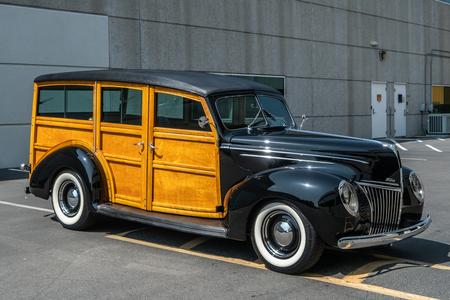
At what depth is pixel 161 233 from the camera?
6414mm

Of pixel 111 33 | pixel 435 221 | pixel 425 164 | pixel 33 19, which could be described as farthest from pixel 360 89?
pixel 435 221

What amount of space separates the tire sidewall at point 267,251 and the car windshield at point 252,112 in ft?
3.53

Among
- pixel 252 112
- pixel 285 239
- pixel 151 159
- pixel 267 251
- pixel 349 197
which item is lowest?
pixel 267 251

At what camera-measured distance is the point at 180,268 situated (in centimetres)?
502

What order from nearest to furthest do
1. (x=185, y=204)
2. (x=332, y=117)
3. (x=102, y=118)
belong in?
1. (x=185, y=204)
2. (x=102, y=118)
3. (x=332, y=117)

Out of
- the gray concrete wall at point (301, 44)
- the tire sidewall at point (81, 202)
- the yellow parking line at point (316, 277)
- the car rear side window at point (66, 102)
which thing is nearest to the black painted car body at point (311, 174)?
the yellow parking line at point (316, 277)

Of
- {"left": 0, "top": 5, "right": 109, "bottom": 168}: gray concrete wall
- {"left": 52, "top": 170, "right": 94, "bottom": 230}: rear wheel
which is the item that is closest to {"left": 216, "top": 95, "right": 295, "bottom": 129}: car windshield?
{"left": 52, "top": 170, "right": 94, "bottom": 230}: rear wheel

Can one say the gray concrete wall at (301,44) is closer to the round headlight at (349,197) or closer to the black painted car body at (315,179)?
the black painted car body at (315,179)

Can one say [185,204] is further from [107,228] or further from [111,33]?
[111,33]

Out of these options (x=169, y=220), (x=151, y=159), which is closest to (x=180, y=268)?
(x=169, y=220)

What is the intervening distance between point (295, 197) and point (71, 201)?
3132 millimetres

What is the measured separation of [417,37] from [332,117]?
7027mm

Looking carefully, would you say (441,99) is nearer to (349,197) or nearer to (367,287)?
(349,197)

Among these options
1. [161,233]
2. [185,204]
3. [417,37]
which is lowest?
[161,233]
